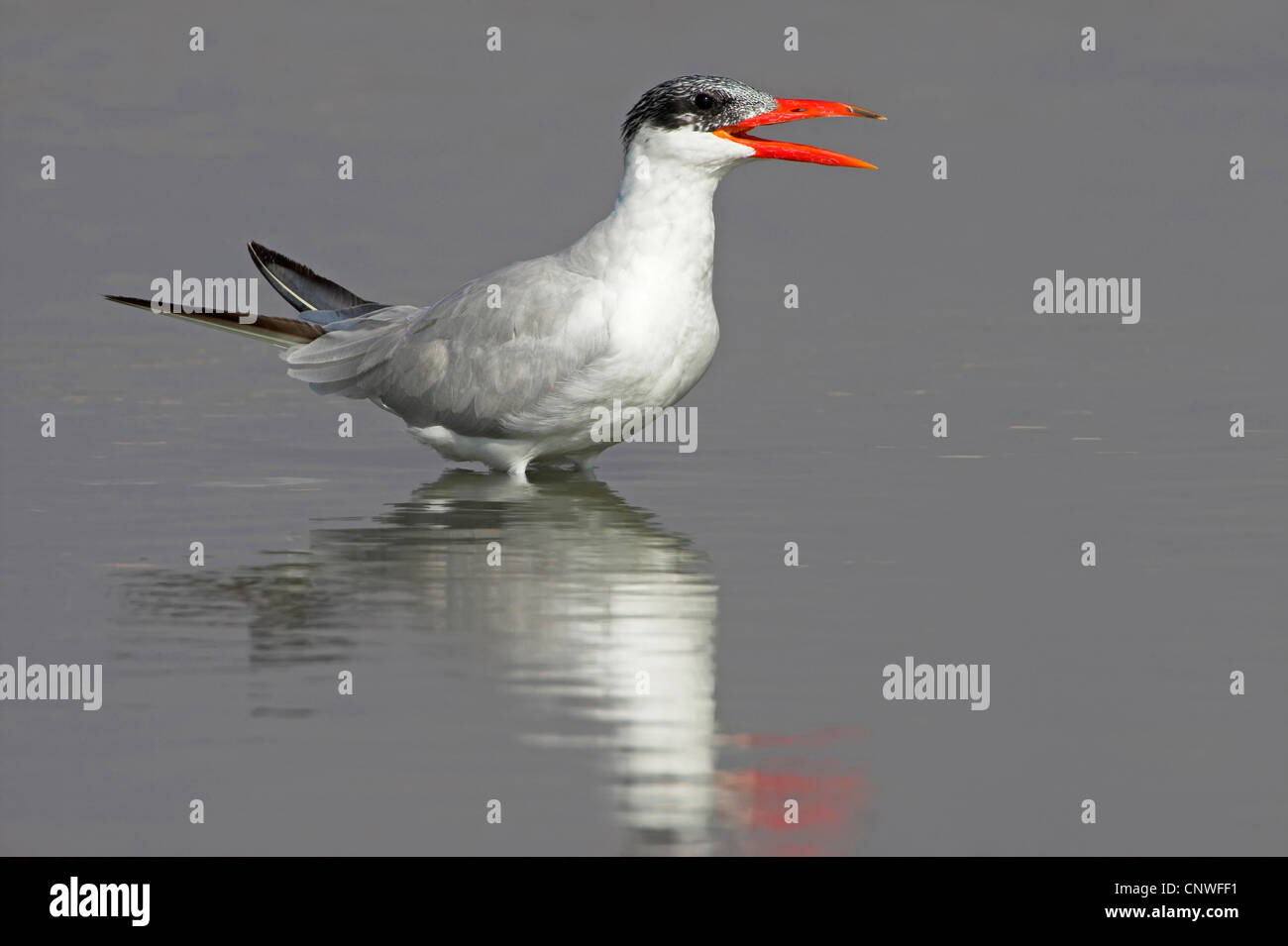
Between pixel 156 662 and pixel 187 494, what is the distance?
12.8ft

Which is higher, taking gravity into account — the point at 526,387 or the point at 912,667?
the point at 526,387

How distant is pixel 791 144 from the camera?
12.1m

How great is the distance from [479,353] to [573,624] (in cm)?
367

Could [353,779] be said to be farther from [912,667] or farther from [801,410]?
[801,410]

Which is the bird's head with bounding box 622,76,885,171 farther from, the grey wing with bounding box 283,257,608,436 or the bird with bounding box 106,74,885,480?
the grey wing with bounding box 283,257,608,436

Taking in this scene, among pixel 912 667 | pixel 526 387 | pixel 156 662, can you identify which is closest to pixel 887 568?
pixel 912 667

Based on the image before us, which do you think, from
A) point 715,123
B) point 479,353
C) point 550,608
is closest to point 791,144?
point 715,123

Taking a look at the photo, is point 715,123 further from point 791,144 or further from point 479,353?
point 479,353

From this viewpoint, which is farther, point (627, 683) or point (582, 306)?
point (582, 306)

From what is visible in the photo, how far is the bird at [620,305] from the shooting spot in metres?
12.2

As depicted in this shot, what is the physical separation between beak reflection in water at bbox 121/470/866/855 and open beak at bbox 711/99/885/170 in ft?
6.63

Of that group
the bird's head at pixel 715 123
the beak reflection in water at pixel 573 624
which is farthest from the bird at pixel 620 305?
the beak reflection in water at pixel 573 624

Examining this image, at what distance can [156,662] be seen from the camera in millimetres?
8875

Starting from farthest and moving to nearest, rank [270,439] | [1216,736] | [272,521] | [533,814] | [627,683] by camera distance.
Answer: [270,439] < [272,521] < [627,683] < [1216,736] < [533,814]
